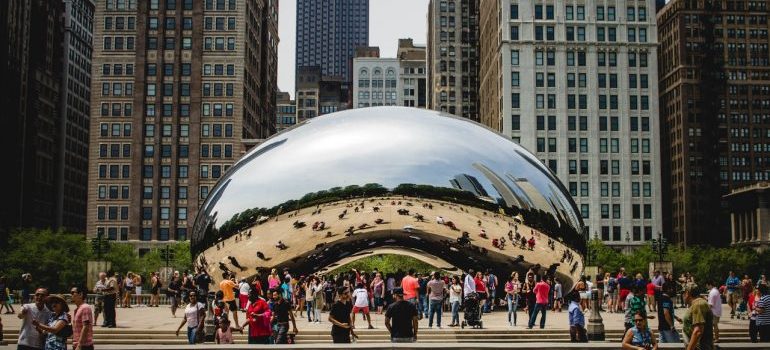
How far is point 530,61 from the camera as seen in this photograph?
87.3 metres

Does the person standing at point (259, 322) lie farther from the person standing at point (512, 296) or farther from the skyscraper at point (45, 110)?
the skyscraper at point (45, 110)

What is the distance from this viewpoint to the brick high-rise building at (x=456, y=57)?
398 ft

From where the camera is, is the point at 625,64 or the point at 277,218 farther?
the point at 625,64

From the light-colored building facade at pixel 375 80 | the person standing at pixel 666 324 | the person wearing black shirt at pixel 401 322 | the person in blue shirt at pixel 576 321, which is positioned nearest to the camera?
the person wearing black shirt at pixel 401 322

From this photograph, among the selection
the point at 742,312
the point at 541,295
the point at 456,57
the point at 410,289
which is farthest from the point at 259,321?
the point at 456,57

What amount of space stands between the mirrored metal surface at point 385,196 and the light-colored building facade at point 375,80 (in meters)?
178

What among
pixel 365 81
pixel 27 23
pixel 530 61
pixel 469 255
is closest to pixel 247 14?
pixel 530 61

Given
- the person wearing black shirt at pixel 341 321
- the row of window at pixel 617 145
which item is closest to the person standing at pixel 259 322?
the person wearing black shirt at pixel 341 321

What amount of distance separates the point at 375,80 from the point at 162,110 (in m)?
107

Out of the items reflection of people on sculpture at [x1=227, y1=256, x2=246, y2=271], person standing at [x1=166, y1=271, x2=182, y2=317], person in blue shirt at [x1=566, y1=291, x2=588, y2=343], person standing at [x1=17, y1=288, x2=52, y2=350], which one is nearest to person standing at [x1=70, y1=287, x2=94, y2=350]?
person standing at [x1=17, y1=288, x2=52, y2=350]

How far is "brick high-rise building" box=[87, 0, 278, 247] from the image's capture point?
89.9 meters

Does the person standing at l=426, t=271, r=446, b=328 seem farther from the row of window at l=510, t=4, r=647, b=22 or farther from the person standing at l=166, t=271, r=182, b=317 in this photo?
the row of window at l=510, t=4, r=647, b=22

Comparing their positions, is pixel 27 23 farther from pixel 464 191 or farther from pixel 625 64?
pixel 464 191

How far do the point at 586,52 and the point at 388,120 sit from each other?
77386 mm
